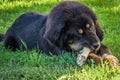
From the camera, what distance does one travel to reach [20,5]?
38.7 ft

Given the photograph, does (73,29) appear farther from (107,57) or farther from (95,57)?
(107,57)

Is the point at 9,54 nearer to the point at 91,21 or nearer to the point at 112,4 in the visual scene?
the point at 91,21

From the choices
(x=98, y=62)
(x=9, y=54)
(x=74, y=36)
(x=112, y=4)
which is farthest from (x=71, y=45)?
(x=112, y=4)

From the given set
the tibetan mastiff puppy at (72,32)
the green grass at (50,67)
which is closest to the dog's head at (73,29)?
the tibetan mastiff puppy at (72,32)

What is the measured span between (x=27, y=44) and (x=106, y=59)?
185 centimetres

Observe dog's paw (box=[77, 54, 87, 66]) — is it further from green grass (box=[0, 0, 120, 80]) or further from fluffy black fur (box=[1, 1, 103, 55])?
fluffy black fur (box=[1, 1, 103, 55])

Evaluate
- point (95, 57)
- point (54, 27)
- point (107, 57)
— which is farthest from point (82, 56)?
point (54, 27)

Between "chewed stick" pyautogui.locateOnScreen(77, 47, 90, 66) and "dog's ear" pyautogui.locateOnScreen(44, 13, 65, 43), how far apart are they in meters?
0.47

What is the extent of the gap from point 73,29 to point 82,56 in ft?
1.56

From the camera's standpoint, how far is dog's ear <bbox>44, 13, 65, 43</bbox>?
6.27m

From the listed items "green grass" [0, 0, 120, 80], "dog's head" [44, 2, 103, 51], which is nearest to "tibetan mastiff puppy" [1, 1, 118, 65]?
"dog's head" [44, 2, 103, 51]

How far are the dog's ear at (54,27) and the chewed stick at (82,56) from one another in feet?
1.53

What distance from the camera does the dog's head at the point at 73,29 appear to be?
6.14 m

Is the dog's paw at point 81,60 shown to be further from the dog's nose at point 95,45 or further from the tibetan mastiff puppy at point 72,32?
the dog's nose at point 95,45
